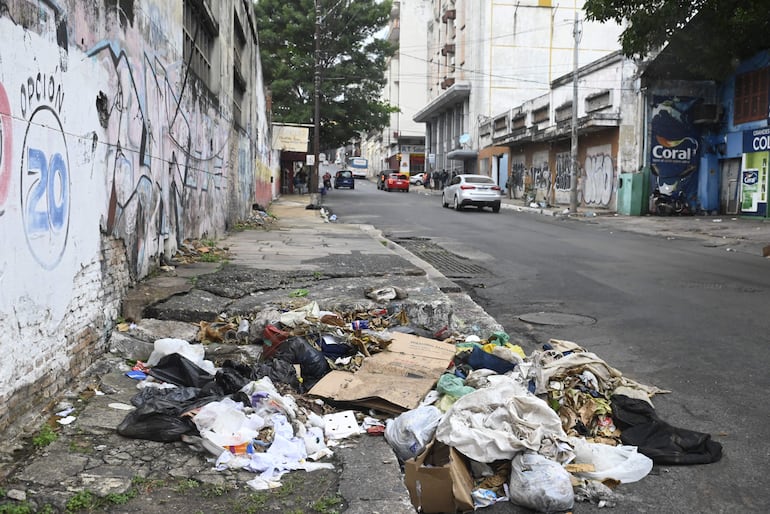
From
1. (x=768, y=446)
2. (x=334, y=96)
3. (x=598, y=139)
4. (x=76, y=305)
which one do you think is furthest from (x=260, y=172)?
(x=768, y=446)

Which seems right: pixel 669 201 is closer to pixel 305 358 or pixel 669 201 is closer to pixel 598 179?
pixel 598 179

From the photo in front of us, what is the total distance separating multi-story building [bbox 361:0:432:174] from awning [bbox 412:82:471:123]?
8277 millimetres

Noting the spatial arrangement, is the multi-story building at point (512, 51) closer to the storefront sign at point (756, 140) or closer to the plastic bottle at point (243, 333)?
the storefront sign at point (756, 140)

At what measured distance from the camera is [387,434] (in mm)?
4016

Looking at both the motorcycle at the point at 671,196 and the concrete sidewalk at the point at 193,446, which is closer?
the concrete sidewalk at the point at 193,446

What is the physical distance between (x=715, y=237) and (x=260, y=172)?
15.0 meters

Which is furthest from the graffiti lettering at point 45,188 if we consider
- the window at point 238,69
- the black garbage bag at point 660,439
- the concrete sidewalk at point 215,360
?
the window at point 238,69

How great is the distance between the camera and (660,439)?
411 centimetres

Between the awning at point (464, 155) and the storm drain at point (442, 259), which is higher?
the awning at point (464, 155)

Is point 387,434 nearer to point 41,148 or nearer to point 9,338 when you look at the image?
point 9,338

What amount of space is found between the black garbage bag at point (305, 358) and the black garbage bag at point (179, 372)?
0.62 meters

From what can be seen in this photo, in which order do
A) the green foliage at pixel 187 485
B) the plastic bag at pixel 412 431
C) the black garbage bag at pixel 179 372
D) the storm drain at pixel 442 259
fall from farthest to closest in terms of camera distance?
the storm drain at pixel 442 259
the black garbage bag at pixel 179 372
the plastic bag at pixel 412 431
the green foliage at pixel 187 485

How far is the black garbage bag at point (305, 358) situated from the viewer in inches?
198

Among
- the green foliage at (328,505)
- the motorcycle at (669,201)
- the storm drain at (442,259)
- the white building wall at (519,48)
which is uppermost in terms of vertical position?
the white building wall at (519,48)
